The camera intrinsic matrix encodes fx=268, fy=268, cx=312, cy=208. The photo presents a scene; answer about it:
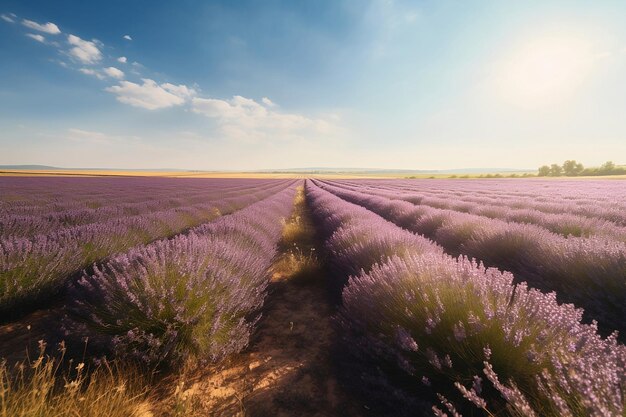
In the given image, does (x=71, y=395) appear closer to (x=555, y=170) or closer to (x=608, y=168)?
(x=608, y=168)

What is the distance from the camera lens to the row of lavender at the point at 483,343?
1.08 meters

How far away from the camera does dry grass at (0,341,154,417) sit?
1.19 metres

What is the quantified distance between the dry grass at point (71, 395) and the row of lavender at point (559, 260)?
10.8ft

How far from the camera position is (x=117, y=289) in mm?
2008

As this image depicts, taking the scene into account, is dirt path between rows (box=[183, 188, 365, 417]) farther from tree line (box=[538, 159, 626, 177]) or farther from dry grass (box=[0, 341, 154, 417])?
tree line (box=[538, 159, 626, 177])

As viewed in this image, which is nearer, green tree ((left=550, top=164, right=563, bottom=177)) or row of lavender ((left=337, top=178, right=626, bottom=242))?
row of lavender ((left=337, top=178, right=626, bottom=242))

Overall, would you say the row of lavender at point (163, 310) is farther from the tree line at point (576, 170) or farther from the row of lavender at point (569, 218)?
the tree line at point (576, 170)

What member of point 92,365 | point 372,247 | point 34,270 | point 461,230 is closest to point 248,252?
point 372,247

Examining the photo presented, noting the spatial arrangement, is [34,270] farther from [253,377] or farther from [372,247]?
[372,247]

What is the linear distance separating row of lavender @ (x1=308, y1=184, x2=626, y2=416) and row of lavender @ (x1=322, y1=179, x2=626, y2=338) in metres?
1.46

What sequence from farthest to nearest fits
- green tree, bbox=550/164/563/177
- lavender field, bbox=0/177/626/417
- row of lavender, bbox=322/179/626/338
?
1. green tree, bbox=550/164/563/177
2. row of lavender, bbox=322/179/626/338
3. lavender field, bbox=0/177/626/417

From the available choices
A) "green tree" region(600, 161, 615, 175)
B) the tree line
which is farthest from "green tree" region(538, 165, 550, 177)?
"green tree" region(600, 161, 615, 175)

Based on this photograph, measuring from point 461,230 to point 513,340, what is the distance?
384 centimetres

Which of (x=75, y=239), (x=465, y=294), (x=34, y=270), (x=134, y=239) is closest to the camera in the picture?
(x=465, y=294)
